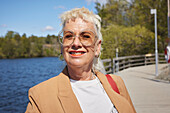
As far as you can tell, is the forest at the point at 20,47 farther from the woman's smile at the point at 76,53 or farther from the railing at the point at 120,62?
the woman's smile at the point at 76,53

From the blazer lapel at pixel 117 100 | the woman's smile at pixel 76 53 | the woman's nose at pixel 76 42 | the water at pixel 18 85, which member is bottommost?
the water at pixel 18 85

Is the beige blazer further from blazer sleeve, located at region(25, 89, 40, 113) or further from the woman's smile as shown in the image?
the woman's smile

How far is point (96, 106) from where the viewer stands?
4.70 feet

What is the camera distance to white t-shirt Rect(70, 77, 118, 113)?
4.63 feet

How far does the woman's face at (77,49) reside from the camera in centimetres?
141

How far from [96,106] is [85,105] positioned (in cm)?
9

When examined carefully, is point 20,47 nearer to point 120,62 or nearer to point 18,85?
point 18,85

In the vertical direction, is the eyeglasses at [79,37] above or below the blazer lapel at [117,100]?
above

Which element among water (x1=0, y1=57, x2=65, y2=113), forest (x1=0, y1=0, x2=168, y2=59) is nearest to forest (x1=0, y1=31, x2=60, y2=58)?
forest (x1=0, y1=0, x2=168, y2=59)

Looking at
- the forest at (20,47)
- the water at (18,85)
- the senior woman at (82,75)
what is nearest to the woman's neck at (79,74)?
the senior woman at (82,75)

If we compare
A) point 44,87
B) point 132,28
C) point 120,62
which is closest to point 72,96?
point 44,87

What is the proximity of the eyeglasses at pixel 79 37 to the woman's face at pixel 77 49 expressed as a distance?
2 centimetres

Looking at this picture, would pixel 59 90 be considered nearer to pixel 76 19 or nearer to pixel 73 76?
pixel 73 76

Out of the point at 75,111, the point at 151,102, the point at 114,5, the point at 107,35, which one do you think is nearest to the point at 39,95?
the point at 75,111
